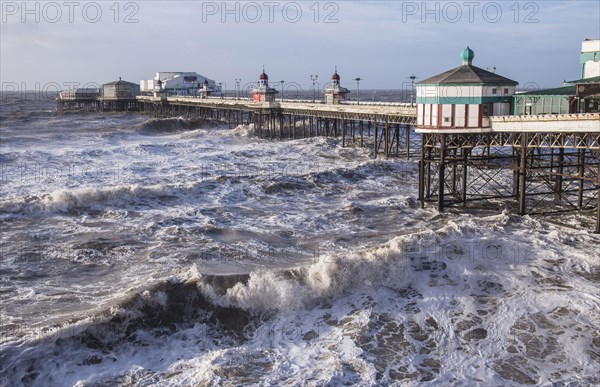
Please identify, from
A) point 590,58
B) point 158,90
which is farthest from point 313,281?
point 158,90

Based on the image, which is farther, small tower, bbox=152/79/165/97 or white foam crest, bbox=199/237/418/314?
small tower, bbox=152/79/165/97

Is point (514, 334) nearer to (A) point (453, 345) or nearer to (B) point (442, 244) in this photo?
(A) point (453, 345)

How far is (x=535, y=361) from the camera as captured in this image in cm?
1312

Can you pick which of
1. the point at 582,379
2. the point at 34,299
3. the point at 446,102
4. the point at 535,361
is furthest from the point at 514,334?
the point at 446,102

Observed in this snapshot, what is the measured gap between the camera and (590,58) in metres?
27.1

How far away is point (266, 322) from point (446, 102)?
1437 centimetres

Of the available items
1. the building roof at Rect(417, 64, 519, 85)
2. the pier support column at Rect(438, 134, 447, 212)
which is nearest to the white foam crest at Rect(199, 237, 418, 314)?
the pier support column at Rect(438, 134, 447, 212)

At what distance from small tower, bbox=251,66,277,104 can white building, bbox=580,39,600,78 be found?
42.6 meters

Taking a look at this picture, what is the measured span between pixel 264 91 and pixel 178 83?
5832 cm

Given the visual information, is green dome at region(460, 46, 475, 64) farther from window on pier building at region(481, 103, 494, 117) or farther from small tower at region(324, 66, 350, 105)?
small tower at region(324, 66, 350, 105)

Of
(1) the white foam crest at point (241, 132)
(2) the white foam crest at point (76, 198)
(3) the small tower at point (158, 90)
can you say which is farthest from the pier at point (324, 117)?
(2) the white foam crest at point (76, 198)

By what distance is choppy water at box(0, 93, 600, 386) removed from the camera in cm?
1304

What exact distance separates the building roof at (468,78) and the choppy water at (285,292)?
5.36 meters

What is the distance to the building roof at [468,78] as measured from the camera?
84.6ft
